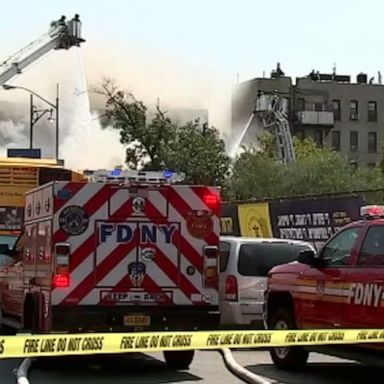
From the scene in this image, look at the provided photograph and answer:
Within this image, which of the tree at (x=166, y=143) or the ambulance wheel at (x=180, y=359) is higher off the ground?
the tree at (x=166, y=143)

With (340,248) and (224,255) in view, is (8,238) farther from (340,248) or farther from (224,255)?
(340,248)

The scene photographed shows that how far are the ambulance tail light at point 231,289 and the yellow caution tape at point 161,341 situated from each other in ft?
12.7

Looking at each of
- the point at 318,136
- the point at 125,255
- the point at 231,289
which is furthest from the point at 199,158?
the point at 125,255

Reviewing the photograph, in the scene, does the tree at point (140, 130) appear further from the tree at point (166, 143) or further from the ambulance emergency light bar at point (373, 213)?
the ambulance emergency light bar at point (373, 213)

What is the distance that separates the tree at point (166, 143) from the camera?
53.2 m

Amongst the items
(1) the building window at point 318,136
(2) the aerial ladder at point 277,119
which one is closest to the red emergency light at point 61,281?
(2) the aerial ladder at point 277,119

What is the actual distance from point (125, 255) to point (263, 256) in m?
3.61

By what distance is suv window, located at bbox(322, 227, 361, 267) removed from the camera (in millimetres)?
10867

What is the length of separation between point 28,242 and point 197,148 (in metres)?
40.8

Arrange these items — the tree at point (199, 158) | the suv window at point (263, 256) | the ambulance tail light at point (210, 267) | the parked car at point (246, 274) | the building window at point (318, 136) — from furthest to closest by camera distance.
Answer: the building window at point (318, 136) < the tree at point (199, 158) < the suv window at point (263, 256) < the parked car at point (246, 274) < the ambulance tail light at point (210, 267)

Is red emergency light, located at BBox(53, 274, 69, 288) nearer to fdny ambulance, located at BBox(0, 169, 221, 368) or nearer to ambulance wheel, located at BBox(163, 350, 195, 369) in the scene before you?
fdny ambulance, located at BBox(0, 169, 221, 368)

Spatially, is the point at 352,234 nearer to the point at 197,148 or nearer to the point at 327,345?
the point at 327,345

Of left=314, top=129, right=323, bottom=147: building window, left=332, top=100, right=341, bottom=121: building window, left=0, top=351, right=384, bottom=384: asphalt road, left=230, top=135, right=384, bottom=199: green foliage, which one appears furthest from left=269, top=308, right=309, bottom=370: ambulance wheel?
left=332, top=100, right=341, bottom=121: building window

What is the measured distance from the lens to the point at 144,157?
58.1 m
